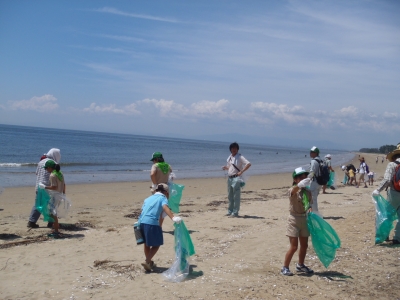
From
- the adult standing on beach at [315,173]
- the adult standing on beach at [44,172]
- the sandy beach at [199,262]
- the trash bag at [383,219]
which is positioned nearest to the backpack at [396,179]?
the trash bag at [383,219]

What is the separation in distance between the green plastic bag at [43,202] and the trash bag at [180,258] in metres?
3.65

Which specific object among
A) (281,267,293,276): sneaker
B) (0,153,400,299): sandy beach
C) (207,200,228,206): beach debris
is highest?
(281,267,293,276): sneaker

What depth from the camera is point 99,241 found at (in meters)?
7.51

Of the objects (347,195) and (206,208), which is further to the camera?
(347,195)

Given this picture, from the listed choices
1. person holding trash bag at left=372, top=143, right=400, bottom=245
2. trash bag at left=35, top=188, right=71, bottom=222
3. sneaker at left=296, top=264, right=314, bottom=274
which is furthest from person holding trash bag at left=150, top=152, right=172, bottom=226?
person holding trash bag at left=372, top=143, right=400, bottom=245

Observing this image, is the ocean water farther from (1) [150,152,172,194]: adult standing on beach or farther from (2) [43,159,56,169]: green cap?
(1) [150,152,172,194]: adult standing on beach

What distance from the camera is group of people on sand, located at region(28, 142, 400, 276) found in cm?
528

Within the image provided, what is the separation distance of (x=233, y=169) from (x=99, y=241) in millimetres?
3783

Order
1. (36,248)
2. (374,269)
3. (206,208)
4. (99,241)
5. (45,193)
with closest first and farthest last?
(374,269), (36,248), (99,241), (45,193), (206,208)

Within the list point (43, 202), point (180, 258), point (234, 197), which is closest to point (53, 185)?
point (43, 202)

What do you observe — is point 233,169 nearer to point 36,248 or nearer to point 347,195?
point 36,248

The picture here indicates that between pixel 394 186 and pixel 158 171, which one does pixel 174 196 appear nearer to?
pixel 158 171

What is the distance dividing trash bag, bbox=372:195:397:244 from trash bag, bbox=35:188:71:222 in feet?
19.8

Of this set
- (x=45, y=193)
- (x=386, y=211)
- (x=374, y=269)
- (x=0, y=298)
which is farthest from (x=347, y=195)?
(x=0, y=298)
